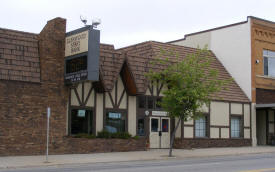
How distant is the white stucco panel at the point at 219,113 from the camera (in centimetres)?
2969

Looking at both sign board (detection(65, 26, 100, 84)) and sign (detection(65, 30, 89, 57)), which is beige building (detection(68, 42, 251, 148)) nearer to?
sign board (detection(65, 26, 100, 84))

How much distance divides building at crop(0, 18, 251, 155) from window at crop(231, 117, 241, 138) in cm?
7

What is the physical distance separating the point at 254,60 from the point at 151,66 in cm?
933

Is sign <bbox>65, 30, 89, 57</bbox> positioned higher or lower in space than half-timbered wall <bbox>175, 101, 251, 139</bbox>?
higher

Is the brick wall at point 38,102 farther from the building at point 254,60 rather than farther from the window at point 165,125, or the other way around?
the building at point 254,60

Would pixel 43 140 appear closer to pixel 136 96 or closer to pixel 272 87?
pixel 136 96

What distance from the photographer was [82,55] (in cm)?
2147

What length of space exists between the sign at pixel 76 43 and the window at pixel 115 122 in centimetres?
495

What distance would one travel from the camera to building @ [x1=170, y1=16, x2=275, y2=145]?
3192 centimetres

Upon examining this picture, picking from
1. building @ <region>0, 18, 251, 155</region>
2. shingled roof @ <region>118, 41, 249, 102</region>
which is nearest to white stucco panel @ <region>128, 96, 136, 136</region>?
building @ <region>0, 18, 251, 155</region>

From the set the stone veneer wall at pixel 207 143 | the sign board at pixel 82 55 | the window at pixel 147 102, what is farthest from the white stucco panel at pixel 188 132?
the sign board at pixel 82 55

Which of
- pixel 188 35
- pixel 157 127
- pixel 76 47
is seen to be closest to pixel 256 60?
pixel 188 35

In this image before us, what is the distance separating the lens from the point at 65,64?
22.9m

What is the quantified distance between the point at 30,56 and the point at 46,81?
1510mm
